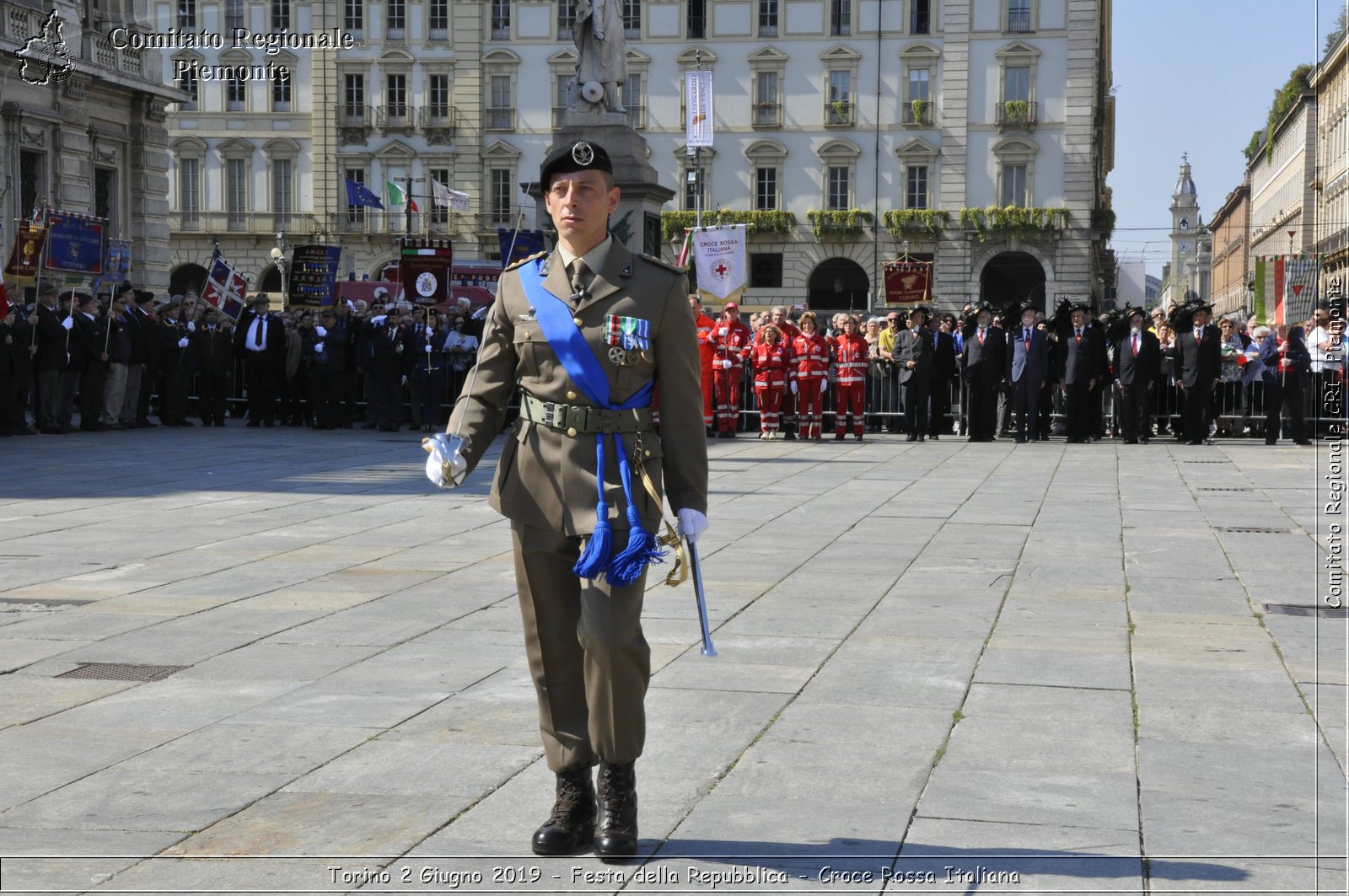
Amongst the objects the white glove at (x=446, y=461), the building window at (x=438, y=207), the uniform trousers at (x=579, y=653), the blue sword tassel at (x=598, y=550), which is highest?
the building window at (x=438, y=207)

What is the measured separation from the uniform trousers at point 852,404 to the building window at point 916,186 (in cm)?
4062

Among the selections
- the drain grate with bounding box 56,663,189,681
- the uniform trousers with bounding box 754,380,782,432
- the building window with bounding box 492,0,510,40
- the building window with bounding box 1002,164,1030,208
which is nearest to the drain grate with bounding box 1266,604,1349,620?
the drain grate with bounding box 56,663,189,681

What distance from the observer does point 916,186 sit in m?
62.4

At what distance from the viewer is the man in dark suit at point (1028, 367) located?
22297 millimetres

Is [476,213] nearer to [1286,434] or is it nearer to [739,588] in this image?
[1286,434]

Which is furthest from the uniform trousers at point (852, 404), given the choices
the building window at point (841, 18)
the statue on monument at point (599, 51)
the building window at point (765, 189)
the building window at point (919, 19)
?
the building window at point (841, 18)

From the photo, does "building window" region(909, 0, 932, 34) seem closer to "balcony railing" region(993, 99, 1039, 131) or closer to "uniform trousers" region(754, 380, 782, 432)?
"balcony railing" region(993, 99, 1039, 131)

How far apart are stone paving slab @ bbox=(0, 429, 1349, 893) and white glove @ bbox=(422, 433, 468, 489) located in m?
1.03

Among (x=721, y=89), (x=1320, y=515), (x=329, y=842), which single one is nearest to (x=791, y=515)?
(x=1320, y=515)

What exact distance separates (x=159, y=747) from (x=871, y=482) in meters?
11.1

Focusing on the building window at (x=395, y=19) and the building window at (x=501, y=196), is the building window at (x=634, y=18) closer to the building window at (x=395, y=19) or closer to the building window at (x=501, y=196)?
the building window at (x=501, y=196)

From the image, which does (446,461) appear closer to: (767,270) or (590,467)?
(590,467)

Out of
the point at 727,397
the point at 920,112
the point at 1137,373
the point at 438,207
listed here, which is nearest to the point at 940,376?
the point at 1137,373

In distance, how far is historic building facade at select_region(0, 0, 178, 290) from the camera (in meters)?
30.5
